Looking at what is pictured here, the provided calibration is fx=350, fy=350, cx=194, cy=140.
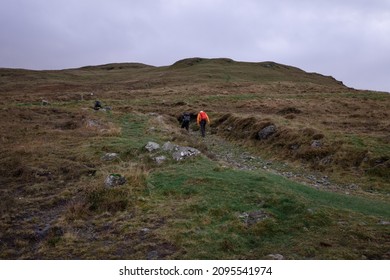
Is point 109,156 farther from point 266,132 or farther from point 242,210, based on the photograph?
point 266,132

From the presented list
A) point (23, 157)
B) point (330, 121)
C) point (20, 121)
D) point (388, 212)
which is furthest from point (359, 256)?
point (20, 121)

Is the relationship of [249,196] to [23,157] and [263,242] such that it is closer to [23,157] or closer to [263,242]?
[263,242]

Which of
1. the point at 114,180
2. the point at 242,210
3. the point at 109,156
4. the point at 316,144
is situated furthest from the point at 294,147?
the point at 114,180

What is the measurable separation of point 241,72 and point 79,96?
2125 inches

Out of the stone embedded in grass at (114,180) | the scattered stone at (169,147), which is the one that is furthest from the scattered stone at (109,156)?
the stone embedded in grass at (114,180)

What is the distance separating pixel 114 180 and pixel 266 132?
→ 51.0ft

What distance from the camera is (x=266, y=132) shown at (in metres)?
26.4

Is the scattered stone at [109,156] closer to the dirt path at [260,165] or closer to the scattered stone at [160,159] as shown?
the scattered stone at [160,159]

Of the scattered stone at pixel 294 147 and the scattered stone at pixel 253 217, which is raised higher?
the scattered stone at pixel 294 147

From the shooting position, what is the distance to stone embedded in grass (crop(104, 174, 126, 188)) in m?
13.4

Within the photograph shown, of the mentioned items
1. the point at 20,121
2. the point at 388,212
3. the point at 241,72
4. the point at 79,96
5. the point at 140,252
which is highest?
the point at 241,72

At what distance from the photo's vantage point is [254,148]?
24891mm

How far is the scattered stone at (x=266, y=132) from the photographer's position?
26.2 m

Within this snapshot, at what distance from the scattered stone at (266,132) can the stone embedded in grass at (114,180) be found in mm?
14824
